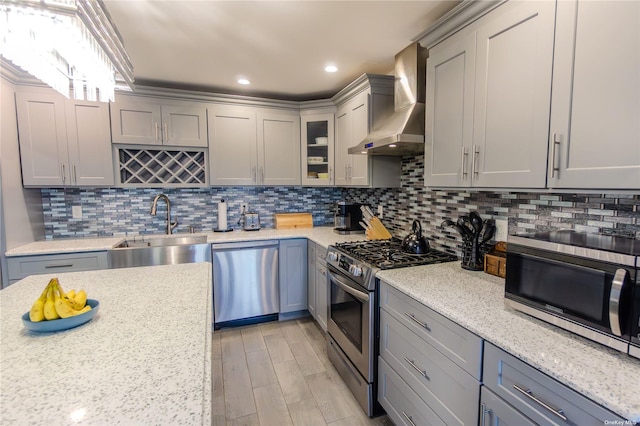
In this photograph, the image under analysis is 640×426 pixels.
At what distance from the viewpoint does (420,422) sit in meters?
1.44

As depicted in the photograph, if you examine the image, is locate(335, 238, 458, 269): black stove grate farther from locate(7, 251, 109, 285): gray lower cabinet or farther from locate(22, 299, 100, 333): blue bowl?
locate(7, 251, 109, 285): gray lower cabinet

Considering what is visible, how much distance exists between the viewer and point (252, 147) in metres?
3.19

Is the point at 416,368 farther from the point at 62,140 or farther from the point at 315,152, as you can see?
the point at 62,140

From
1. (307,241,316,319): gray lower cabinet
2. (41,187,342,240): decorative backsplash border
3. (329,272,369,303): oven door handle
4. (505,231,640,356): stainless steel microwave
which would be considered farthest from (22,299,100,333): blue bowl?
(41,187,342,240): decorative backsplash border

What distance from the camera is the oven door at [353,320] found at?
5.84ft

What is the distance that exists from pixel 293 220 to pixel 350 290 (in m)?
1.66

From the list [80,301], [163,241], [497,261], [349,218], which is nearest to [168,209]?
[163,241]

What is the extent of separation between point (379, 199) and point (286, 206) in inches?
46.7

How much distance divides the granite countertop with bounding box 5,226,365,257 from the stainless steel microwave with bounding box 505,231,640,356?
5.09 feet

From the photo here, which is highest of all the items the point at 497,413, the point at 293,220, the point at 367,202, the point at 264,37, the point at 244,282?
the point at 264,37

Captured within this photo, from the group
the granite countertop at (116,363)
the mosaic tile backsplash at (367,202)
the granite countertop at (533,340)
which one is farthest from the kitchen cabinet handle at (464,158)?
the granite countertop at (116,363)

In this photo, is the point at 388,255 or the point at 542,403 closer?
the point at 542,403

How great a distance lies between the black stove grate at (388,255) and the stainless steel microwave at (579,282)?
2.23 ft

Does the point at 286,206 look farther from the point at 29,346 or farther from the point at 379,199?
the point at 29,346
